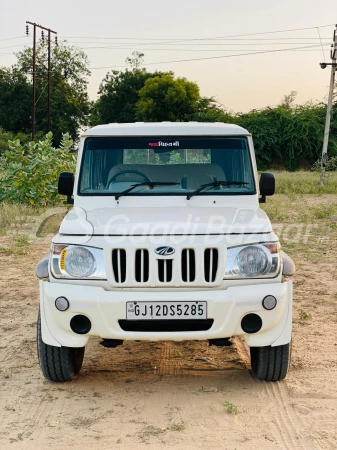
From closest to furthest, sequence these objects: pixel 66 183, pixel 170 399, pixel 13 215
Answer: pixel 170 399, pixel 66 183, pixel 13 215

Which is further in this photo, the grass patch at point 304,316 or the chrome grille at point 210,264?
the grass patch at point 304,316

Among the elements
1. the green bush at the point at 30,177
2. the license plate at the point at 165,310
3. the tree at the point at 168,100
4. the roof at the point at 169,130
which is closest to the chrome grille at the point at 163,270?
the license plate at the point at 165,310

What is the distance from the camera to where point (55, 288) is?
15.0ft

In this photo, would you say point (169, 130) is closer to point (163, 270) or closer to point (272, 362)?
point (163, 270)

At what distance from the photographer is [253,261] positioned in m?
4.57

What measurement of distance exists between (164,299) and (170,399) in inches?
29.6

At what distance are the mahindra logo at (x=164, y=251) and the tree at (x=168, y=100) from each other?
153ft

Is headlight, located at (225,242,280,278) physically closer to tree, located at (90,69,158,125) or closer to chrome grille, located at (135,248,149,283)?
chrome grille, located at (135,248,149,283)

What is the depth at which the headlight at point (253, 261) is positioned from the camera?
14.9 ft

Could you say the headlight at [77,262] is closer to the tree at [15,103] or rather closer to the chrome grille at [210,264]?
the chrome grille at [210,264]

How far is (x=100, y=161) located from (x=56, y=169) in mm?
11254

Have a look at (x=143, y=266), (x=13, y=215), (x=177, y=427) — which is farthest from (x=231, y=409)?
(x=13, y=215)

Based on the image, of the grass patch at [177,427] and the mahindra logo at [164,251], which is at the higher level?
the mahindra logo at [164,251]

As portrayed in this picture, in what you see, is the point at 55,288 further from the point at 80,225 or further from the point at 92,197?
the point at 92,197
